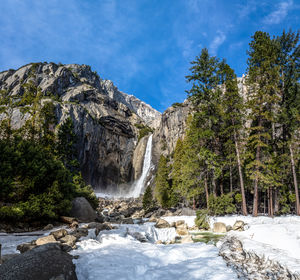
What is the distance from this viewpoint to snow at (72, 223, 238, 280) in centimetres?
396

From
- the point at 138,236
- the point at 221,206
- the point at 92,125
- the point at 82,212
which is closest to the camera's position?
the point at 138,236

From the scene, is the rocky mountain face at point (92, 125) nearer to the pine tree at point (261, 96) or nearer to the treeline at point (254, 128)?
the treeline at point (254, 128)

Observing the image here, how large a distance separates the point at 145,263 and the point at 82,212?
418 inches

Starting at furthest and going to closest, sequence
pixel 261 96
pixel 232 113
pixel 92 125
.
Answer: pixel 92 125 < pixel 232 113 < pixel 261 96

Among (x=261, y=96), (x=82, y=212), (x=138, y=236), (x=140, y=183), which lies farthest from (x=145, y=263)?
(x=140, y=183)

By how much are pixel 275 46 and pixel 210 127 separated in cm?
891

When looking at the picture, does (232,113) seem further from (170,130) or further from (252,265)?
(170,130)

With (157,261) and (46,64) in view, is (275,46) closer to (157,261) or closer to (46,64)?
(157,261)

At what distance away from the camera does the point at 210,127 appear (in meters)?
18.1

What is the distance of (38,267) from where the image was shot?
3.25 meters

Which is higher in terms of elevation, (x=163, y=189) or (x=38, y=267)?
(x=38, y=267)

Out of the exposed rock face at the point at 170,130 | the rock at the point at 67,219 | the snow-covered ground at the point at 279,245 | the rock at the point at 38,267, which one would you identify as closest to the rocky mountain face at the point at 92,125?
the exposed rock face at the point at 170,130

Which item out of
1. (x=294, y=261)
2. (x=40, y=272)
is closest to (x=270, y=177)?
(x=294, y=261)

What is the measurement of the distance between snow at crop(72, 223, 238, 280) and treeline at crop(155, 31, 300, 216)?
35.7 feet
